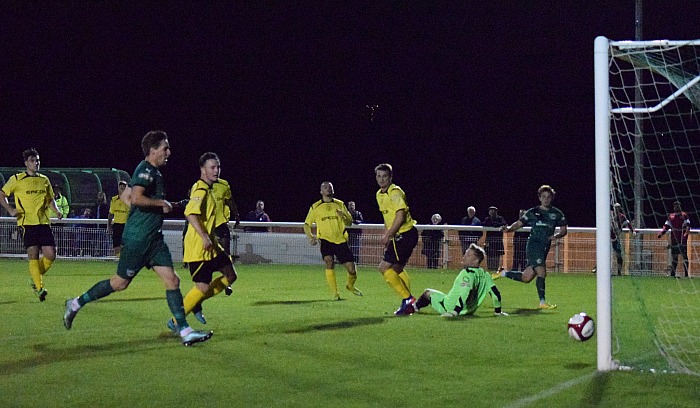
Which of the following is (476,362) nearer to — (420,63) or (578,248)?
(578,248)

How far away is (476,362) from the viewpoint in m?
8.30

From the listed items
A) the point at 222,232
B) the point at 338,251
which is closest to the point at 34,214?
the point at 222,232

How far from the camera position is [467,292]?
1205cm

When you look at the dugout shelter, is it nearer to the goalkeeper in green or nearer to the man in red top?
the man in red top

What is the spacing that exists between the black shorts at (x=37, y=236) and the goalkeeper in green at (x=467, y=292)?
572 centimetres

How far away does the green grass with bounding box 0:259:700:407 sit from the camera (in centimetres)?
671

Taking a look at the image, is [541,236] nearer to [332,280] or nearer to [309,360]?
[332,280]

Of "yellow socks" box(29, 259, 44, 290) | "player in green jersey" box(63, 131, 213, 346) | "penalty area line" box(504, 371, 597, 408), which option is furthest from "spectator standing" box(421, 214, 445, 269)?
"penalty area line" box(504, 371, 597, 408)

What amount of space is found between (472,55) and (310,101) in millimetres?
8258

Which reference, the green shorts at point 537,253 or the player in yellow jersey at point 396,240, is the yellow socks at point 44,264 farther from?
the green shorts at point 537,253

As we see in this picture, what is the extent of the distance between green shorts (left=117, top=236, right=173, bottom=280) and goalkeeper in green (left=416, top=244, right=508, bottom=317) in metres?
4.01

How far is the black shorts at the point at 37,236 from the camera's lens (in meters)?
14.1

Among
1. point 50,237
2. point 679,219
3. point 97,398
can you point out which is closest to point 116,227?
point 50,237

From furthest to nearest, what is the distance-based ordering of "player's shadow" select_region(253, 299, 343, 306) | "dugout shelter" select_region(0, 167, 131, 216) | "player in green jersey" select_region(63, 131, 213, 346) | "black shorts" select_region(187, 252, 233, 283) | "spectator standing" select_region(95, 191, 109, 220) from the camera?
"dugout shelter" select_region(0, 167, 131, 216)
"spectator standing" select_region(95, 191, 109, 220)
"player's shadow" select_region(253, 299, 343, 306)
"black shorts" select_region(187, 252, 233, 283)
"player in green jersey" select_region(63, 131, 213, 346)
